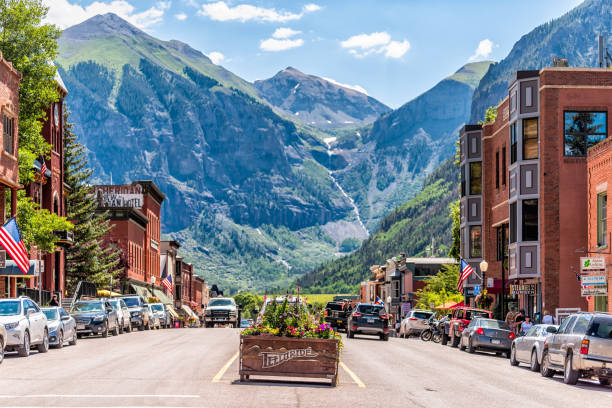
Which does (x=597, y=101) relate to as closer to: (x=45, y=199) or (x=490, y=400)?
(x=490, y=400)

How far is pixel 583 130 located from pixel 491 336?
1442cm

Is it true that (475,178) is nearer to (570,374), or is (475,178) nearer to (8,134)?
(8,134)

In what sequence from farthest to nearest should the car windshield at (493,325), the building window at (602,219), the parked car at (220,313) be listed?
the parked car at (220,313) → the building window at (602,219) → the car windshield at (493,325)

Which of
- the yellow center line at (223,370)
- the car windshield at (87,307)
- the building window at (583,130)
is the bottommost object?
the yellow center line at (223,370)

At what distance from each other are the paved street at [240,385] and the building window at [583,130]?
19286 millimetres

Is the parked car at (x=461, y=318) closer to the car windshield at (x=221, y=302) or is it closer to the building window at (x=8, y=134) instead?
the car windshield at (x=221, y=302)

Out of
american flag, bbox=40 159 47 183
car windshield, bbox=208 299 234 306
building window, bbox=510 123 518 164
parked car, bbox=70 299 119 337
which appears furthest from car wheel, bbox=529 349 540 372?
american flag, bbox=40 159 47 183

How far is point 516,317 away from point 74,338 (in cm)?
2039

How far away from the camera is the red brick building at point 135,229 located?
101 meters

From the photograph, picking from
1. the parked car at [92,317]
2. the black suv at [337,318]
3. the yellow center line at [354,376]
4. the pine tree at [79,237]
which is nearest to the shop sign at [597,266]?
A: the yellow center line at [354,376]

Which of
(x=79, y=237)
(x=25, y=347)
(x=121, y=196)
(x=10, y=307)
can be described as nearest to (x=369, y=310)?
(x=25, y=347)

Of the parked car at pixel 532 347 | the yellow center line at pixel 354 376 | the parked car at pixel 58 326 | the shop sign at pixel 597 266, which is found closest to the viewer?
the yellow center line at pixel 354 376

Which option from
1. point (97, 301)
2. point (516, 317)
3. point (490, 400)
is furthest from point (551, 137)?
point (490, 400)

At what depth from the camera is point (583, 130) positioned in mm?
48625
